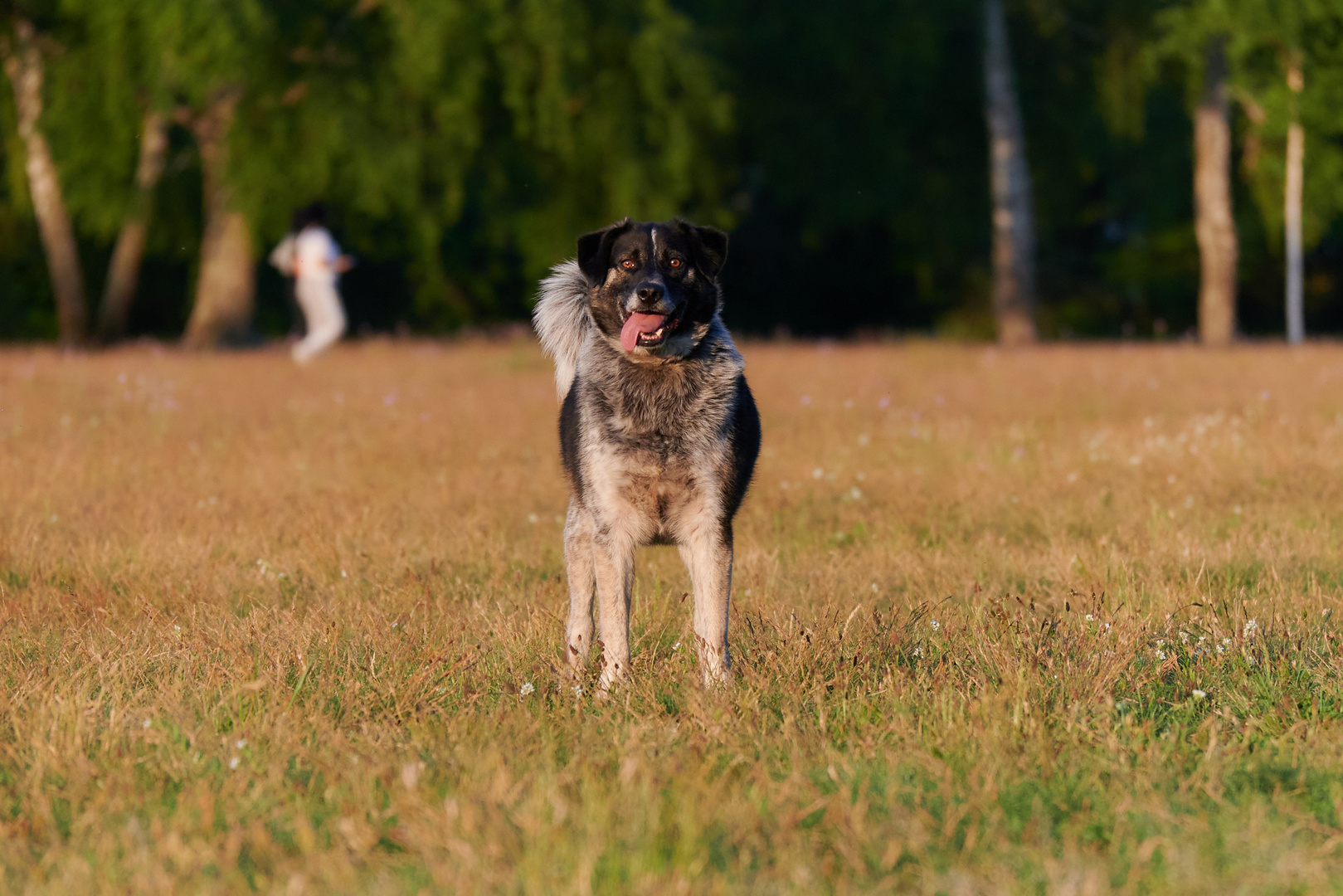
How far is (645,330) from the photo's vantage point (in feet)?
16.7

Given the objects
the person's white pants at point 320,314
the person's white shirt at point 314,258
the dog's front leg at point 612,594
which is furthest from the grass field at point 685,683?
the person's white shirt at point 314,258

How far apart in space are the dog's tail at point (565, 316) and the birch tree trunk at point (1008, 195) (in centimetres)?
1940

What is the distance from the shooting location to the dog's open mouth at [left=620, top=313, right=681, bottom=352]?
5066mm

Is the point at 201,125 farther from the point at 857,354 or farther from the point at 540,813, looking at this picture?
the point at 540,813

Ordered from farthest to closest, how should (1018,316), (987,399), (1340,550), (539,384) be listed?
(1018,316), (539,384), (987,399), (1340,550)

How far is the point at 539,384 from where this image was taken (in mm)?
15281

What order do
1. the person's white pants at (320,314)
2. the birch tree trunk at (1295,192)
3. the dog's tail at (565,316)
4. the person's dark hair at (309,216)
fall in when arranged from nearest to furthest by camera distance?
the dog's tail at (565,316) → the person's white pants at (320,314) → the person's dark hair at (309,216) → the birch tree trunk at (1295,192)

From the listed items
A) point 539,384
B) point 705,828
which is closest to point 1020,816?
point 705,828

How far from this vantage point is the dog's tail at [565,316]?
555cm

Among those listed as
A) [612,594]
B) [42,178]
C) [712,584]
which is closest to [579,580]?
[612,594]

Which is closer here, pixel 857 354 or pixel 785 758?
pixel 785 758

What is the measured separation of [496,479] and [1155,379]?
8946 mm

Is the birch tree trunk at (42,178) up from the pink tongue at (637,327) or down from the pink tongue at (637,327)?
up

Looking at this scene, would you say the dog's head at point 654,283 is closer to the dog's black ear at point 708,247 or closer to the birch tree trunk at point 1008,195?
the dog's black ear at point 708,247
